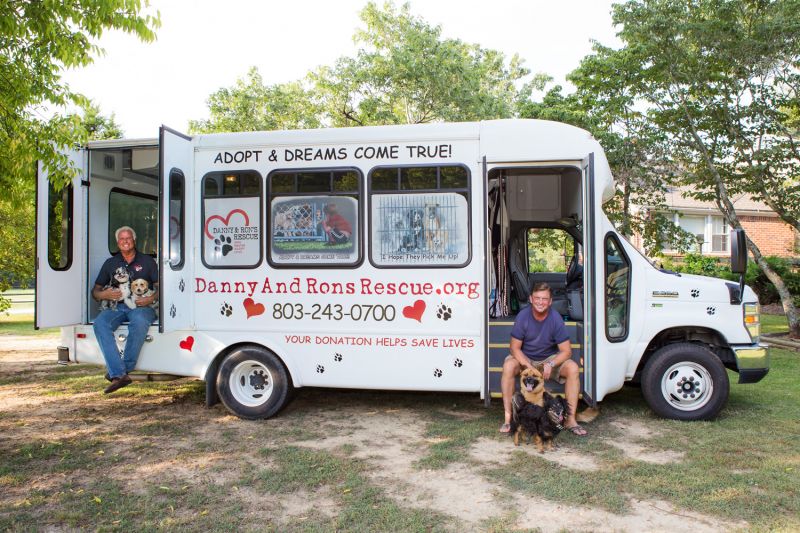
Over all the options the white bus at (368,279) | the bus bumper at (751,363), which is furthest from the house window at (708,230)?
the white bus at (368,279)

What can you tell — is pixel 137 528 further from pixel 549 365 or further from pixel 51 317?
pixel 549 365

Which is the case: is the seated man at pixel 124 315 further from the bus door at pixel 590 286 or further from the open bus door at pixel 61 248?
the bus door at pixel 590 286

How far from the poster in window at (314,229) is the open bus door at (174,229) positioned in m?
0.87

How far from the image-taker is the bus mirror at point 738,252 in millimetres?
5105

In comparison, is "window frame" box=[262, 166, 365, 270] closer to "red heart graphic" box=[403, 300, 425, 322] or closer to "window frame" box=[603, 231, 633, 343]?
"red heart graphic" box=[403, 300, 425, 322]

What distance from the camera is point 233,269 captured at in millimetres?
5867

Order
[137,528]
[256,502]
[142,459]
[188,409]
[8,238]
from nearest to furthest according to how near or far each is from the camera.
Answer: [137,528]
[256,502]
[142,459]
[188,409]
[8,238]

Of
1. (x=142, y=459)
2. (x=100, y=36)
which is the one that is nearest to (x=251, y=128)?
(x=100, y=36)

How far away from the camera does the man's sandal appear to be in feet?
Answer: 17.1

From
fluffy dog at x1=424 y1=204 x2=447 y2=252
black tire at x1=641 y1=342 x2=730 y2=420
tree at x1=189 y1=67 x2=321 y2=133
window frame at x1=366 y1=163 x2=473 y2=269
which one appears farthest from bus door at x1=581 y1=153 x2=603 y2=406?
tree at x1=189 y1=67 x2=321 y2=133

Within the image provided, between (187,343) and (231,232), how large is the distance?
118 centimetres

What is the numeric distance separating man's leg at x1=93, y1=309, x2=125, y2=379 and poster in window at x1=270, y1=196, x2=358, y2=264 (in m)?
1.73

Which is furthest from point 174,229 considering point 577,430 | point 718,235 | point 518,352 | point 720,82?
point 718,235

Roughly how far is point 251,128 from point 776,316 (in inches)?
594
